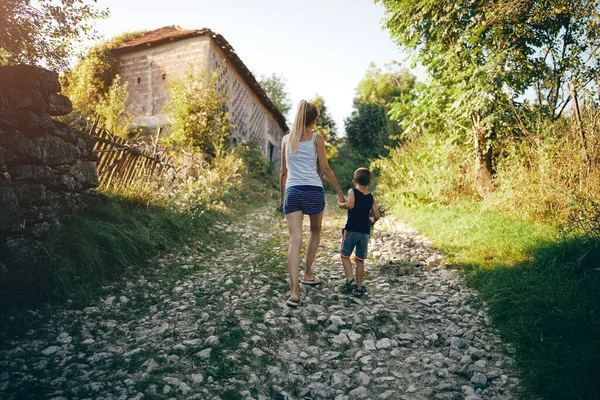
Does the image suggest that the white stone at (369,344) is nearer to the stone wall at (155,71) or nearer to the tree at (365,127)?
the stone wall at (155,71)

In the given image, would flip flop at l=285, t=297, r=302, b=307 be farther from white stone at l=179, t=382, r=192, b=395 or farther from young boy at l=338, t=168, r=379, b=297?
white stone at l=179, t=382, r=192, b=395

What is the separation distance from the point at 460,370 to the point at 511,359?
49cm

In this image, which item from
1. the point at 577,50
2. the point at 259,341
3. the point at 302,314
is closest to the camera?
the point at 259,341

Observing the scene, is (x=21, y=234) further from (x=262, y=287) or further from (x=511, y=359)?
(x=511, y=359)

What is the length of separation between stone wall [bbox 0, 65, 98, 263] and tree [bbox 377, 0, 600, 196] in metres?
7.51

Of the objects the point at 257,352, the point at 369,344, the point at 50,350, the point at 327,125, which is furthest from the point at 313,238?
the point at 327,125

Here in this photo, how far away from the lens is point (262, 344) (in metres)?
3.01

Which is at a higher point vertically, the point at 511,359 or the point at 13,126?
the point at 13,126

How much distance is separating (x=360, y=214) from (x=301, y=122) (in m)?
1.41

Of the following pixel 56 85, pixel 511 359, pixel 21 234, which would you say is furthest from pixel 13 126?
pixel 511 359

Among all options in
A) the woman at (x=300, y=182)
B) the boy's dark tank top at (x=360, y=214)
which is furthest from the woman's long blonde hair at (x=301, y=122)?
the boy's dark tank top at (x=360, y=214)

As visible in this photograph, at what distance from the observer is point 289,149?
12.5 feet

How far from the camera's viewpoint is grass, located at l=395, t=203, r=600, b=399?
2.34 m

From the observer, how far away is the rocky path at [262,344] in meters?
2.43
